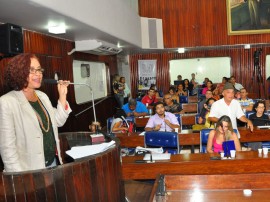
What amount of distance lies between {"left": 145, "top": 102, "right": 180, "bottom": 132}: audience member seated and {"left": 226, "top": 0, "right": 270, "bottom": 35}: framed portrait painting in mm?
7114

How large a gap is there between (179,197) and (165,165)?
0.89 metres

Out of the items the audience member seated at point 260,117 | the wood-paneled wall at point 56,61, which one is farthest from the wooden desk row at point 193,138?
the wood-paneled wall at point 56,61

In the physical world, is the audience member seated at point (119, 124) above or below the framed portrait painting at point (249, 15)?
below

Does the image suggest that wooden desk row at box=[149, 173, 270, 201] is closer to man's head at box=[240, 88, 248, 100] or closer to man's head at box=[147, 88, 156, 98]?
man's head at box=[240, 88, 248, 100]

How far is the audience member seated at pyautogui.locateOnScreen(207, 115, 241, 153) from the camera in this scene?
4.17 m

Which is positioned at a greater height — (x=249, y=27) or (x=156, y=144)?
(x=249, y=27)

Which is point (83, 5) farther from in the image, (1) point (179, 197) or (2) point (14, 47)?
(1) point (179, 197)

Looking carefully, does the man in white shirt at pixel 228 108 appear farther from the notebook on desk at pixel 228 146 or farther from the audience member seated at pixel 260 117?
the notebook on desk at pixel 228 146

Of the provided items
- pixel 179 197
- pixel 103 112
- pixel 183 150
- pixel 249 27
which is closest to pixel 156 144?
pixel 179 197

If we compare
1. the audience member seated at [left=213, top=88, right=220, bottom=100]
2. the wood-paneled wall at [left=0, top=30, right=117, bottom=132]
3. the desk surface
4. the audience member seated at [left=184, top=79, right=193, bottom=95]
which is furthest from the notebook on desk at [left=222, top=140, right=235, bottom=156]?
the audience member seated at [left=184, top=79, right=193, bottom=95]

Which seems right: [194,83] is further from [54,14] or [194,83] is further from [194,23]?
[54,14]

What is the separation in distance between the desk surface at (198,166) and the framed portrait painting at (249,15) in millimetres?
8545

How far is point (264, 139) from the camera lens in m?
5.05

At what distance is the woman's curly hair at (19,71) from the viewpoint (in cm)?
208
